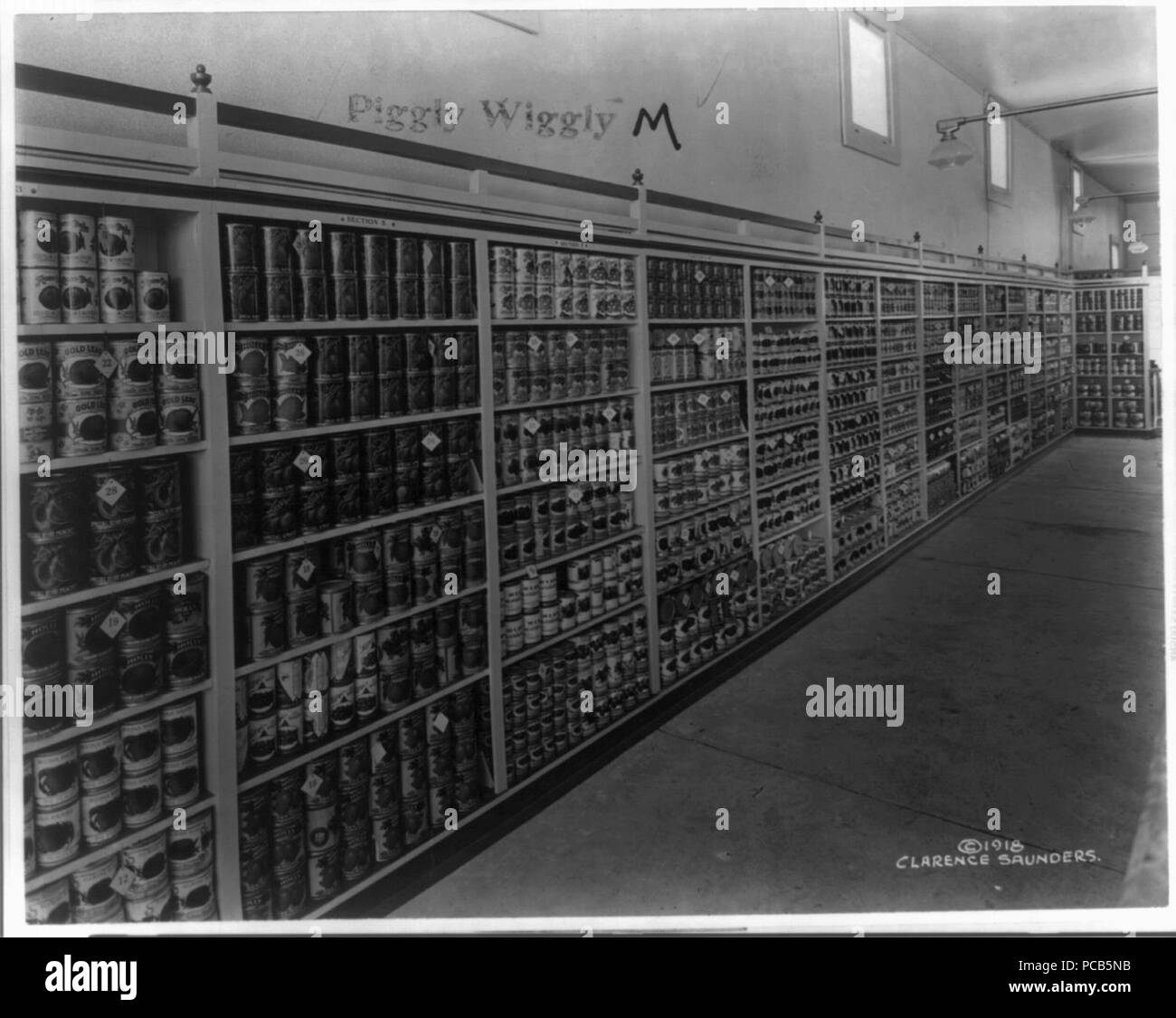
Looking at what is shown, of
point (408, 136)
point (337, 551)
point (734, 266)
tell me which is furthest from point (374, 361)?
point (734, 266)

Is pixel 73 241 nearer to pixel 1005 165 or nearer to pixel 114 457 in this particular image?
pixel 114 457

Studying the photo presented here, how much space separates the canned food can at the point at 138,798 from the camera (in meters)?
2.19

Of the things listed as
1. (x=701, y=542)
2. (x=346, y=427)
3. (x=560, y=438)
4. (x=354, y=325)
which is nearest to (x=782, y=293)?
(x=701, y=542)

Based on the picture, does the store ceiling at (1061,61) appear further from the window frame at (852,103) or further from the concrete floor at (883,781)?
the concrete floor at (883,781)

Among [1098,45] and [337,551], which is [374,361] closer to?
[337,551]

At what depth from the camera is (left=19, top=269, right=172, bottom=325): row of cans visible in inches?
78.6

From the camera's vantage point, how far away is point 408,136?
3.03 meters

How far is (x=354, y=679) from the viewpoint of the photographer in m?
2.73

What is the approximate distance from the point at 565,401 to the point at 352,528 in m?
1.11

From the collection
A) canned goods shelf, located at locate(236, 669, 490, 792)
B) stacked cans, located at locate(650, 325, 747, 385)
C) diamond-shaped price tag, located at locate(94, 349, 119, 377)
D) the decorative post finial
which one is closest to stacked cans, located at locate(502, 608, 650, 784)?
canned goods shelf, located at locate(236, 669, 490, 792)

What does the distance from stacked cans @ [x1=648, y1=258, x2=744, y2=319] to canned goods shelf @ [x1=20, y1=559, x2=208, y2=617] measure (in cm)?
231

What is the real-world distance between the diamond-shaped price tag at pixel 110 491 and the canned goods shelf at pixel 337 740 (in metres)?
0.82

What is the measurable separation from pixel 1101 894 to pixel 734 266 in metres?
3.08

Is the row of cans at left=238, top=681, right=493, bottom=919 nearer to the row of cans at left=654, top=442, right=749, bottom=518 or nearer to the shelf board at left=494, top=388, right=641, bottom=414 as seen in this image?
the shelf board at left=494, top=388, right=641, bottom=414
